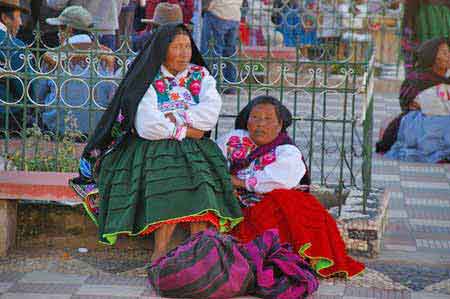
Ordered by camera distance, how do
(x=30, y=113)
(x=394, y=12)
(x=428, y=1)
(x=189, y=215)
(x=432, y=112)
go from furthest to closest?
(x=394, y=12) < (x=428, y=1) < (x=432, y=112) < (x=30, y=113) < (x=189, y=215)

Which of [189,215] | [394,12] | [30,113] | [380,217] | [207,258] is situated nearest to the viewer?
[207,258]

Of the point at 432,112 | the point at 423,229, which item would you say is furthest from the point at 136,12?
the point at 423,229

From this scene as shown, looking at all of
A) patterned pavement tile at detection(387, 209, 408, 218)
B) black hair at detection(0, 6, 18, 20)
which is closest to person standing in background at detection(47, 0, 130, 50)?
black hair at detection(0, 6, 18, 20)

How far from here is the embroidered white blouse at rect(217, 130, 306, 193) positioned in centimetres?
641

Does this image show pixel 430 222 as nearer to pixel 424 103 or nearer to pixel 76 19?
pixel 424 103

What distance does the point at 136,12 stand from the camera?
13.0 m

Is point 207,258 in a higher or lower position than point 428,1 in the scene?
lower

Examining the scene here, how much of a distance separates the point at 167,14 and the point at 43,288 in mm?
5401

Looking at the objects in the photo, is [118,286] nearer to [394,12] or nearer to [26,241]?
A: [26,241]

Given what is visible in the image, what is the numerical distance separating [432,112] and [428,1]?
272 cm

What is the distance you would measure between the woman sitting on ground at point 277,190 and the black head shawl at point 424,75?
156 inches

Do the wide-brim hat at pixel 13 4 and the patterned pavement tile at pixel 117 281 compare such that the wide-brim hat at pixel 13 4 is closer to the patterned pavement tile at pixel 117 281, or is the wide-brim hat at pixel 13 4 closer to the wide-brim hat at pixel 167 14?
the wide-brim hat at pixel 167 14

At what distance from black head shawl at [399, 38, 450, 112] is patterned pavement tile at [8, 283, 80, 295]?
199 inches

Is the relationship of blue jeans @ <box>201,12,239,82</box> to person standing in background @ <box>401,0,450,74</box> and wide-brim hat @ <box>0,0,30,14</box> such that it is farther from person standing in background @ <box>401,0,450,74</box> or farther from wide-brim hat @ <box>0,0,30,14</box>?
wide-brim hat @ <box>0,0,30,14</box>
